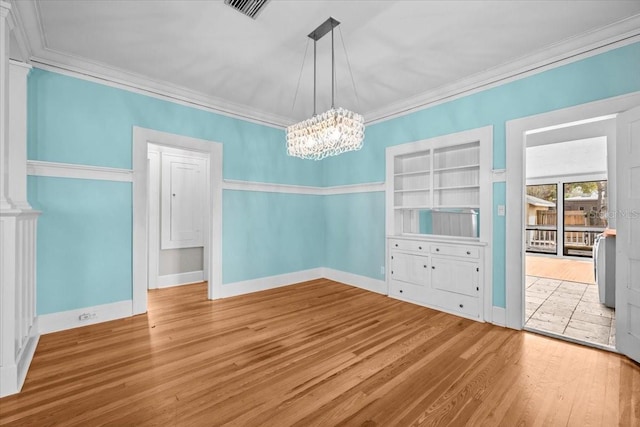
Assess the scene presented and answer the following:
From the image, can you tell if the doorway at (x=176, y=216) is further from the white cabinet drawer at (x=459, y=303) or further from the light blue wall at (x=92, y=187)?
the white cabinet drawer at (x=459, y=303)

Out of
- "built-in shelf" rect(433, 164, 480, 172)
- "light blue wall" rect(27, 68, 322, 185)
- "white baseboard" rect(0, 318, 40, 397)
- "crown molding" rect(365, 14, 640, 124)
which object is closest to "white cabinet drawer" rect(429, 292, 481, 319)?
"built-in shelf" rect(433, 164, 480, 172)

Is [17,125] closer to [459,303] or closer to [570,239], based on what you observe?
[459,303]

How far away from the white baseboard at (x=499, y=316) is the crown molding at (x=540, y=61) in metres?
2.65

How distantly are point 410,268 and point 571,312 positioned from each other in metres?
2.06

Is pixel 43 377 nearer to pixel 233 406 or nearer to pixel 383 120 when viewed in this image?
pixel 233 406

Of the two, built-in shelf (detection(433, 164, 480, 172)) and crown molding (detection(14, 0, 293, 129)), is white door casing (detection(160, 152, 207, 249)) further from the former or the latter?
built-in shelf (detection(433, 164, 480, 172))

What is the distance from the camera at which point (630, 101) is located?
2.52 metres

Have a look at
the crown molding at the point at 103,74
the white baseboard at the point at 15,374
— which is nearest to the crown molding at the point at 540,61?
the crown molding at the point at 103,74

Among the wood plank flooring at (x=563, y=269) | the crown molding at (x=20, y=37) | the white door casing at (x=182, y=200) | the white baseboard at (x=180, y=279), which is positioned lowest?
the wood plank flooring at (x=563, y=269)

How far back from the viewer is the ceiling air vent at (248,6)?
229cm

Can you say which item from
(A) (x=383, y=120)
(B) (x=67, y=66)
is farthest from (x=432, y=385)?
(B) (x=67, y=66)

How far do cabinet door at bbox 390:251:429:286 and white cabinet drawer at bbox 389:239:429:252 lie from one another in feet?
0.29

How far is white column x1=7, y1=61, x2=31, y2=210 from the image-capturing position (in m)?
2.35

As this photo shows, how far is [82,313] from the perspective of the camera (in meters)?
3.18
